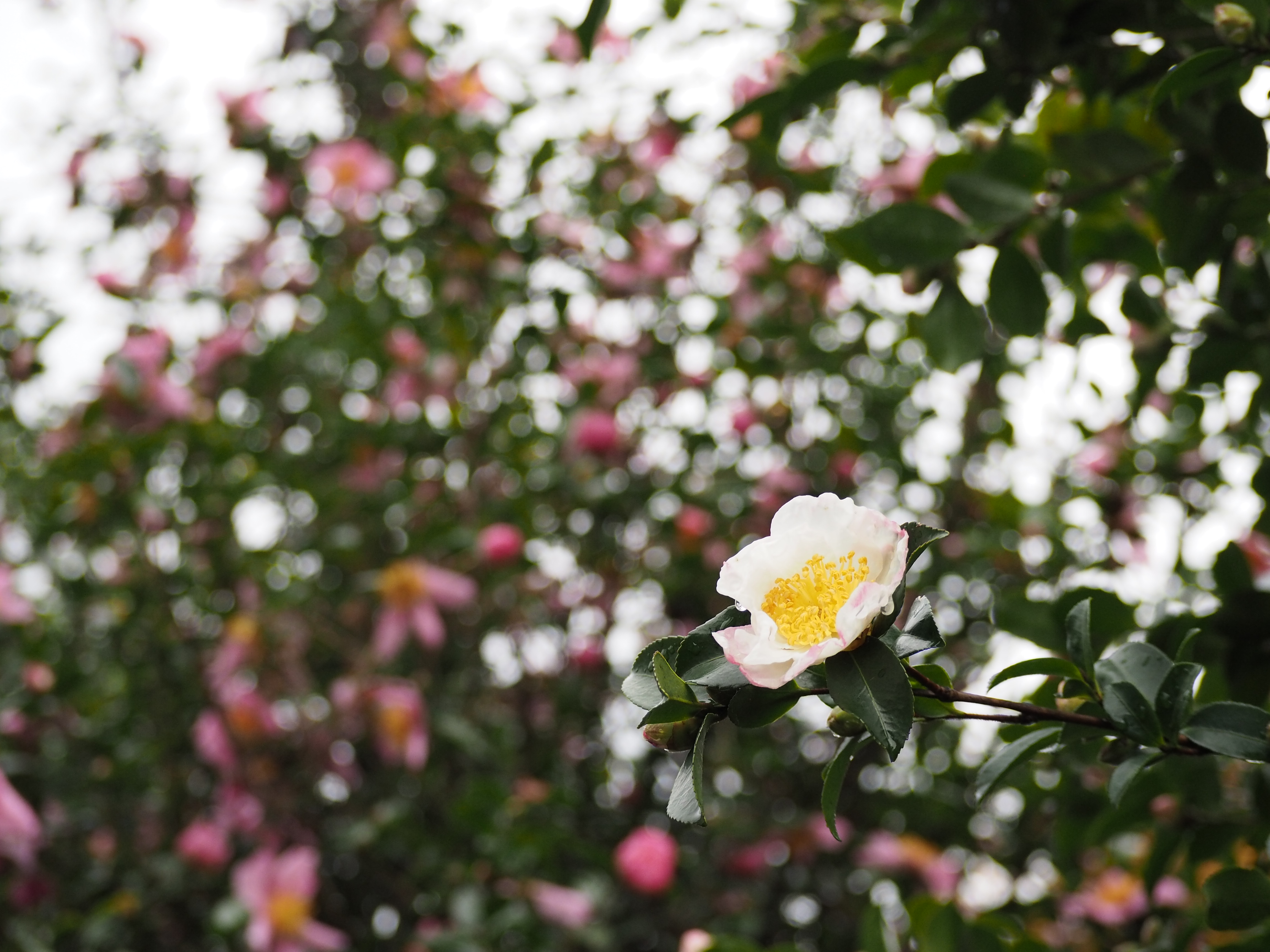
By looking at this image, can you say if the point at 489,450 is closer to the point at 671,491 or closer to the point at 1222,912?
the point at 671,491

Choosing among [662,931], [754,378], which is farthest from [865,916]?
[754,378]

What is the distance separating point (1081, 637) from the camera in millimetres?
421

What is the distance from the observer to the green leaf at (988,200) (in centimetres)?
63

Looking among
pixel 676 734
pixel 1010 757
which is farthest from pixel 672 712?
pixel 1010 757

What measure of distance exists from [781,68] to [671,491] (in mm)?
719

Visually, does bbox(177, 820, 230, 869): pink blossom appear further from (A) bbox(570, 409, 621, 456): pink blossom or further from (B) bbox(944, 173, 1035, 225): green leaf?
(B) bbox(944, 173, 1035, 225): green leaf

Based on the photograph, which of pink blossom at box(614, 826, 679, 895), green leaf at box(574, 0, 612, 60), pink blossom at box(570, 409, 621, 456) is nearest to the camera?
green leaf at box(574, 0, 612, 60)

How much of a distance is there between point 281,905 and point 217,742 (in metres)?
0.26

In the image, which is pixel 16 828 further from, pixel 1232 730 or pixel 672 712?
pixel 1232 730

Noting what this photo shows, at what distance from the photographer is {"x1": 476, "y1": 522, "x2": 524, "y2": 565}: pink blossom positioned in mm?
1385

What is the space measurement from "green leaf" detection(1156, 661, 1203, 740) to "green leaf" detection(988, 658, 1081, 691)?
0.11 ft

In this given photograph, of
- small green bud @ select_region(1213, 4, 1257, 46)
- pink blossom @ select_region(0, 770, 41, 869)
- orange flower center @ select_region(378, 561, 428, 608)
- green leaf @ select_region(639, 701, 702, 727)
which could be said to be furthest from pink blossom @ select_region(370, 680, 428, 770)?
small green bud @ select_region(1213, 4, 1257, 46)

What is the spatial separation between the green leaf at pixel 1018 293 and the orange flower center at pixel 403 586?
0.95 metres

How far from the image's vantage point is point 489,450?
160 centimetres
